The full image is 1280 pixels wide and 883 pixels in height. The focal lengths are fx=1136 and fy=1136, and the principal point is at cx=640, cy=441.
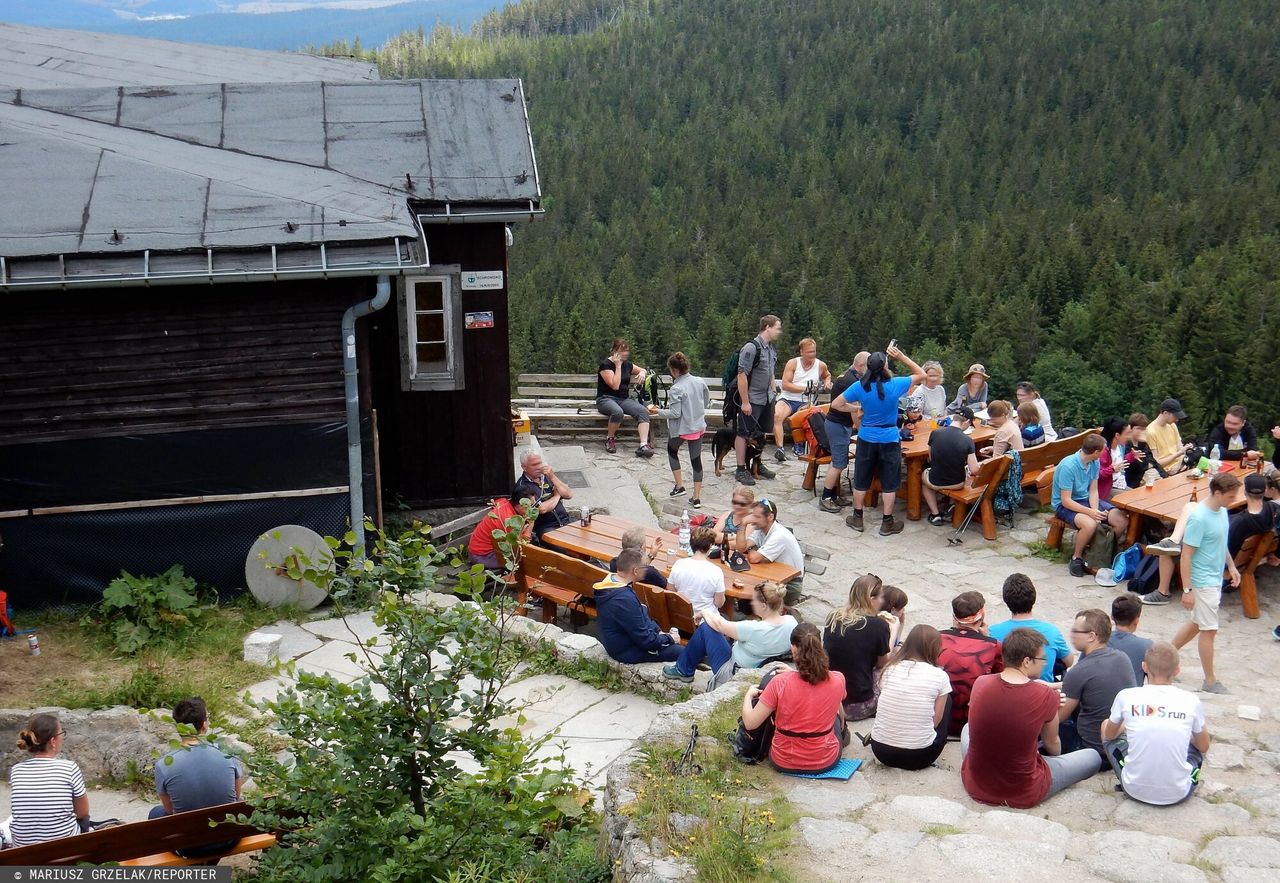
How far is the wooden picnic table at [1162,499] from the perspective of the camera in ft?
29.8

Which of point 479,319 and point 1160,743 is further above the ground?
point 479,319

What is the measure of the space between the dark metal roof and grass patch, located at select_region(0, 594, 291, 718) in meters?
5.31

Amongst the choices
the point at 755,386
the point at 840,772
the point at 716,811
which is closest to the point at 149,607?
the point at 716,811

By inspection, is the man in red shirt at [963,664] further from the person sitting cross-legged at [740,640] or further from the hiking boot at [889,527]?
the hiking boot at [889,527]

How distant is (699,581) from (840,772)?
7.78 ft

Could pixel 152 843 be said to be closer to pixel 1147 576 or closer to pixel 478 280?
pixel 478 280

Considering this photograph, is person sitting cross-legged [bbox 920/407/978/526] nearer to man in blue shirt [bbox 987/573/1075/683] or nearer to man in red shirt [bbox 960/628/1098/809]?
man in blue shirt [bbox 987/573/1075/683]

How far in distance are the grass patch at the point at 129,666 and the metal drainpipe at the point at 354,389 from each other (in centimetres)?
102

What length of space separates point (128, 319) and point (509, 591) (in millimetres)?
3640

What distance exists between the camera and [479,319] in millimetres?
10188

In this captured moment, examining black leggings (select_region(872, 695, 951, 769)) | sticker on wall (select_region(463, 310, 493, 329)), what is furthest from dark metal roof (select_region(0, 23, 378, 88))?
black leggings (select_region(872, 695, 951, 769))

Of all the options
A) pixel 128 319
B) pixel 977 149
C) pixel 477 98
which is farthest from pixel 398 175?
pixel 977 149

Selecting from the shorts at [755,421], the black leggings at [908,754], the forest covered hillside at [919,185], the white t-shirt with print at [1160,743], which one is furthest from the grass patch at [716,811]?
the forest covered hillside at [919,185]

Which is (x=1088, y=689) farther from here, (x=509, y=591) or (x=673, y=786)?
(x=509, y=591)
